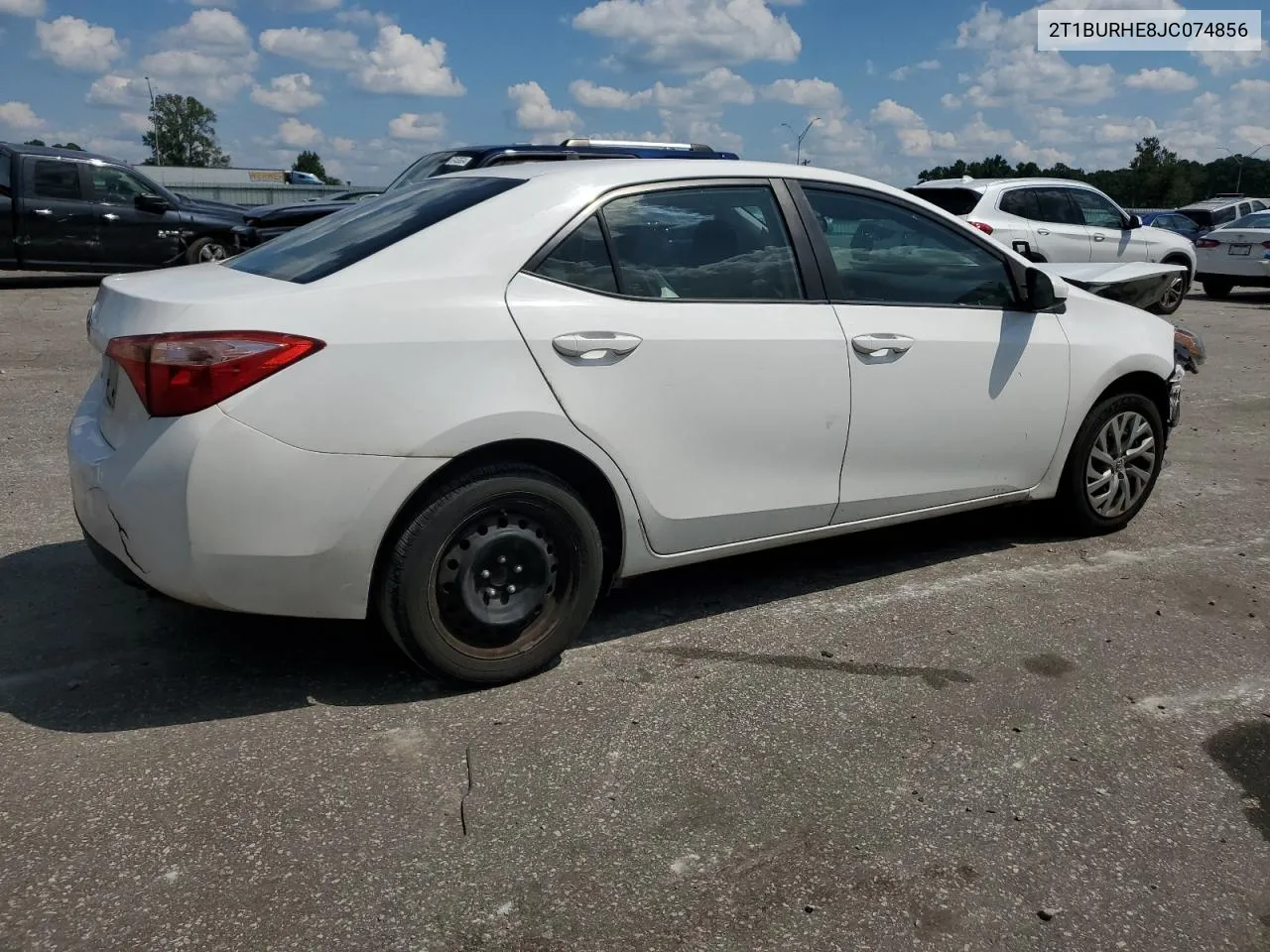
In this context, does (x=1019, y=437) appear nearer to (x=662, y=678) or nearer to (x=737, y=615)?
(x=737, y=615)

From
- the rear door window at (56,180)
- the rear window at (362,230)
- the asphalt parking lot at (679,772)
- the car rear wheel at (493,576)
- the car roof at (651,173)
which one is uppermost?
the rear door window at (56,180)

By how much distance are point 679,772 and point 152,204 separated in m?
14.5

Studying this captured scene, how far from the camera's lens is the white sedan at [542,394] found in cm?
313

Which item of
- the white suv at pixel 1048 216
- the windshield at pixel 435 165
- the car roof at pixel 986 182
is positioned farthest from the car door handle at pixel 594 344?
the car roof at pixel 986 182

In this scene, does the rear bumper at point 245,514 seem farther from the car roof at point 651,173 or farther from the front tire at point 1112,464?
the front tire at point 1112,464

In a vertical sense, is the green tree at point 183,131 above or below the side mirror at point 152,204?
above

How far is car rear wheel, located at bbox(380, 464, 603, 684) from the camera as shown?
3.34 meters

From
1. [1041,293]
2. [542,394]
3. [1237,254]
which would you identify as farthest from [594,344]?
[1237,254]

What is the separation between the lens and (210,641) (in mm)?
3875

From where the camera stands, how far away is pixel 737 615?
4.26 meters

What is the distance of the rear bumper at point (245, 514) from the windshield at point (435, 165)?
846cm

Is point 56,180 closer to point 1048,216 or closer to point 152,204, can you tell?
point 152,204

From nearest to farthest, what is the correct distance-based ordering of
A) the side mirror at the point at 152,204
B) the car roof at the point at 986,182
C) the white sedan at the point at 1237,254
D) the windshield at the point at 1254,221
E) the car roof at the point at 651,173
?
the car roof at the point at 651,173, the car roof at the point at 986,182, the side mirror at the point at 152,204, the white sedan at the point at 1237,254, the windshield at the point at 1254,221

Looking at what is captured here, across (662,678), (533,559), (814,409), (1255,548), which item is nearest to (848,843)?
(662,678)
